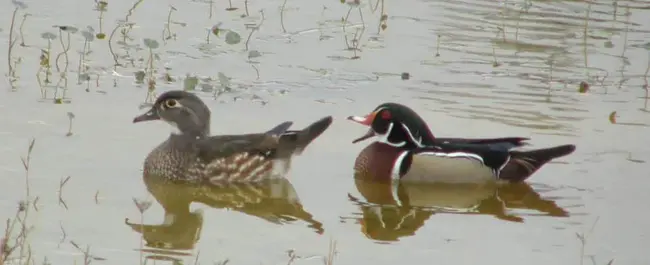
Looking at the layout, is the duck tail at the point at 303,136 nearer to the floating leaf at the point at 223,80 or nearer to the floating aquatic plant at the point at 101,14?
the floating leaf at the point at 223,80

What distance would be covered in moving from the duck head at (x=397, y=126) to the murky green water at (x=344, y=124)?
34cm

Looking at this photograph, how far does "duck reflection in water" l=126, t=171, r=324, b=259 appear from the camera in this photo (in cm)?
966

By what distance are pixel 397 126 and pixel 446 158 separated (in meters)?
0.51

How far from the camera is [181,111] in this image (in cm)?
1182

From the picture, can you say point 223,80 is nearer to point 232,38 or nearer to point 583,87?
point 232,38

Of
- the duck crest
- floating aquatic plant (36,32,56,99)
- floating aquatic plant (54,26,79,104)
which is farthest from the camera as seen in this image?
floating aquatic plant (36,32,56,99)

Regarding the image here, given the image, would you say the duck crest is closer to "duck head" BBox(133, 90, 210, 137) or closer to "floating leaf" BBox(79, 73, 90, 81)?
"duck head" BBox(133, 90, 210, 137)

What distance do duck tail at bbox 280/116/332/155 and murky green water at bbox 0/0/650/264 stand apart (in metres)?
0.20

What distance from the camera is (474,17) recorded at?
17062mm

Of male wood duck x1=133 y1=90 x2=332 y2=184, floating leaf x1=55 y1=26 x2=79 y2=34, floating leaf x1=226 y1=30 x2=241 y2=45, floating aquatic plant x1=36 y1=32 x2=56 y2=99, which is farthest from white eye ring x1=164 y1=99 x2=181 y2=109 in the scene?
floating leaf x1=226 y1=30 x2=241 y2=45

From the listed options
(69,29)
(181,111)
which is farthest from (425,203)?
(69,29)

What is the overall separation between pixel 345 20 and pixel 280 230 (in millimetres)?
6712

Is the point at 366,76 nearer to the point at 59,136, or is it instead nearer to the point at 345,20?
the point at 345,20

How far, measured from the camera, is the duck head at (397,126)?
1188 cm
